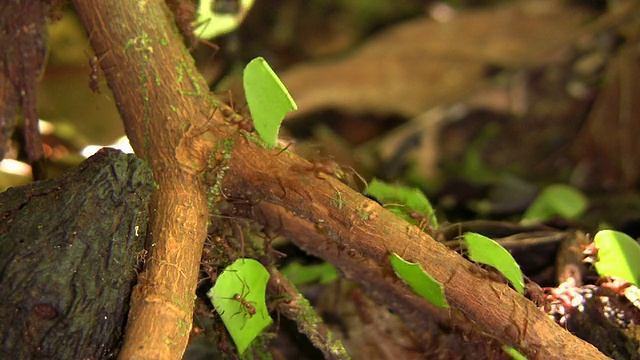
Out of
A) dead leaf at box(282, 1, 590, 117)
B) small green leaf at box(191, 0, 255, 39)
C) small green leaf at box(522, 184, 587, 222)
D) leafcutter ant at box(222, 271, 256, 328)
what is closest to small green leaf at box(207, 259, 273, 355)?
leafcutter ant at box(222, 271, 256, 328)

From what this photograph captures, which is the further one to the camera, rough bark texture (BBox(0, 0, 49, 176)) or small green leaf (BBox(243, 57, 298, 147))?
rough bark texture (BBox(0, 0, 49, 176))

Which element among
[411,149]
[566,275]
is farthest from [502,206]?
[566,275]

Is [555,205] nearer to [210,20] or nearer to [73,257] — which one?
[210,20]

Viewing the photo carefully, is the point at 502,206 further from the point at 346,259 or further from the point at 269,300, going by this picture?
the point at 269,300

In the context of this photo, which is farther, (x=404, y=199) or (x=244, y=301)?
(x=404, y=199)

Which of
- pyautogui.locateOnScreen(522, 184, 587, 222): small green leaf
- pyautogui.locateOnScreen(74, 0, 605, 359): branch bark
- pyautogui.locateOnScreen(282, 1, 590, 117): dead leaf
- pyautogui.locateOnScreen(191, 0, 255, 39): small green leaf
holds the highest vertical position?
pyautogui.locateOnScreen(191, 0, 255, 39): small green leaf

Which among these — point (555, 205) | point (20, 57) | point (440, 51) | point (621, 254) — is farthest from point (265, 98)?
point (440, 51)

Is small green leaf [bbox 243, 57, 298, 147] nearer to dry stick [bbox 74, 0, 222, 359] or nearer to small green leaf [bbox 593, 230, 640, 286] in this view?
dry stick [bbox 74, 0, 222, 359]
